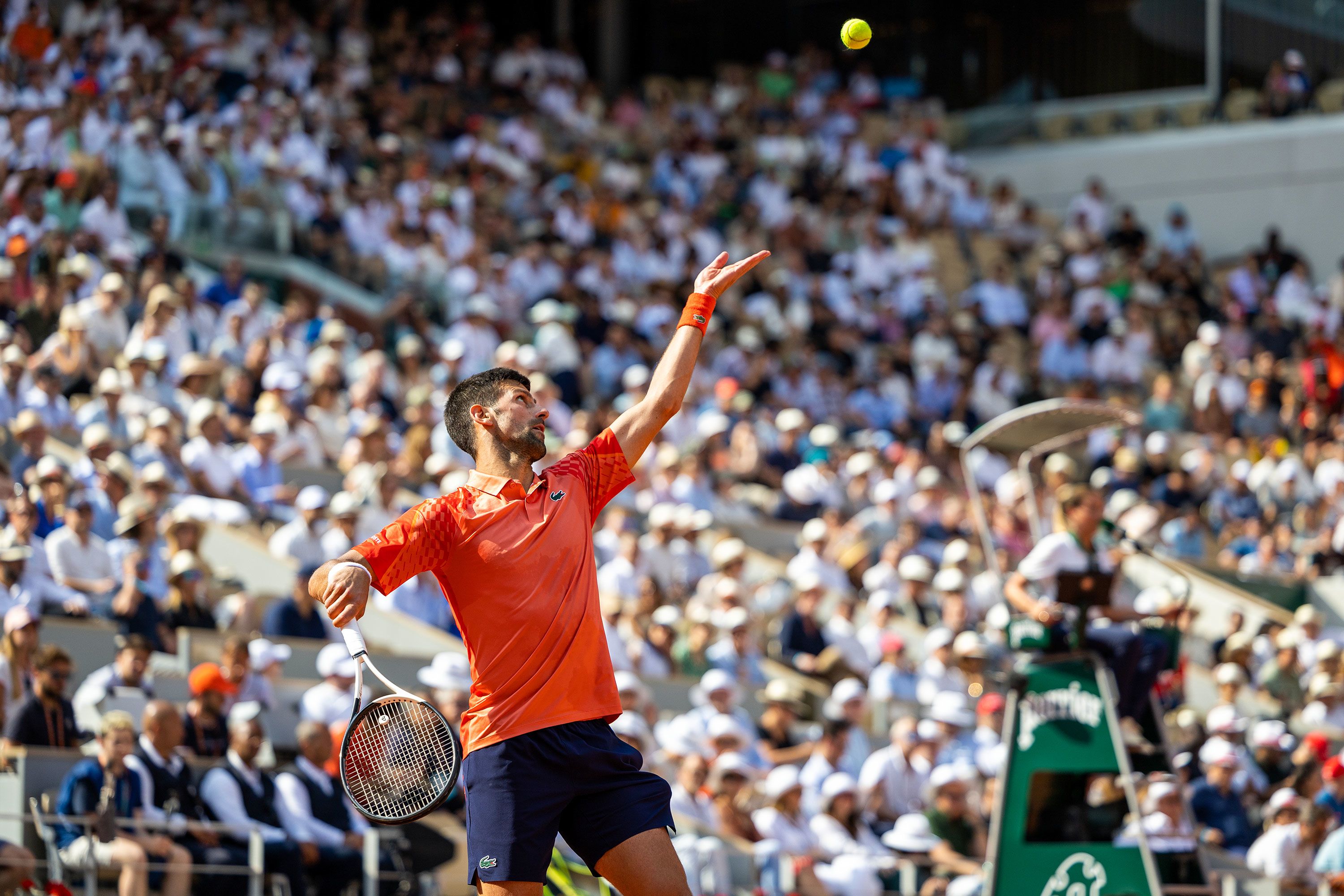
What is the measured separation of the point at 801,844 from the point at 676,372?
20.1ft

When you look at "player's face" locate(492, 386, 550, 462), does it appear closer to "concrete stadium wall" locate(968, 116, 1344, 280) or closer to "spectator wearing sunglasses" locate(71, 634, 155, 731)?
"spectator wearing sunglasses" locate(71, 634, 155, 731)

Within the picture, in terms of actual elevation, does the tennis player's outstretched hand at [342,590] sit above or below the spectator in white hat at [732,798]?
above

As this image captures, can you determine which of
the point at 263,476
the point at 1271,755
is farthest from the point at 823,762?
the point at 263,476

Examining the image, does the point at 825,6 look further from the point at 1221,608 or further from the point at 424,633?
the point at 424,633

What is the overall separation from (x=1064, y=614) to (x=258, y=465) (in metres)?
6.54

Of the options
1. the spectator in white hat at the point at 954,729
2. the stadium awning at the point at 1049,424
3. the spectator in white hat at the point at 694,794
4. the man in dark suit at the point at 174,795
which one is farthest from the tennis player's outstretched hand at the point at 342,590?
the spectator in white hat at the point at 954,729

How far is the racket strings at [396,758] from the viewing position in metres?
5.01

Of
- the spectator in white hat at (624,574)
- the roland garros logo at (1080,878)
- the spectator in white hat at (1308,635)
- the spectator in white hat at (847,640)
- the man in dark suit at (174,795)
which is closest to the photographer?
the man in dark suit at (174,795)

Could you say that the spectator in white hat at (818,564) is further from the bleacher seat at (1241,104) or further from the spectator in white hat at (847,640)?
the bleacher seat at (1241,104)

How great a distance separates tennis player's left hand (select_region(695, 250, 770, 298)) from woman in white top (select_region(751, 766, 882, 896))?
17.8 feet

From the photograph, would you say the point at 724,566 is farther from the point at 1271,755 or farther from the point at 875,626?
the point at 1271,755

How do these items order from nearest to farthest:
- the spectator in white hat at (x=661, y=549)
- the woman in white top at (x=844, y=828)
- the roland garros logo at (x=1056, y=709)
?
the roland garros logo at (x=1056, y=709), the woman in white top at (x=844, y=828), the spectator in white hat at (x=661, y=549)

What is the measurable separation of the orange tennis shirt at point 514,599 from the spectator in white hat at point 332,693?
209 inches

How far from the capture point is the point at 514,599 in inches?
203
